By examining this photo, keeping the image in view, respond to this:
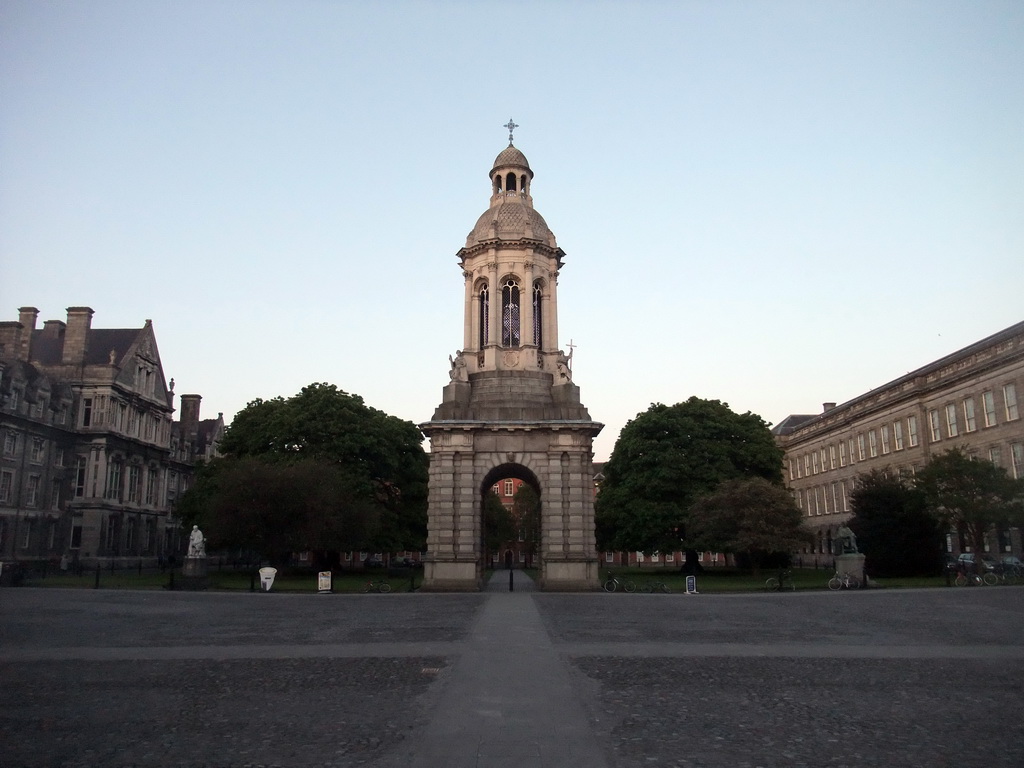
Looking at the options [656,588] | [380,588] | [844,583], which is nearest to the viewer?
[380,588]

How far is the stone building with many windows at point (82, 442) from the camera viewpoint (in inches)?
2302

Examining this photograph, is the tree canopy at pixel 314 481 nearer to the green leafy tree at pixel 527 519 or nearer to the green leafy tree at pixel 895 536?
the green leafy tree at pixel 895 536

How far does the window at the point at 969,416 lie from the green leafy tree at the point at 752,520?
16.5 m

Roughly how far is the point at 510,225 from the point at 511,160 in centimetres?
436

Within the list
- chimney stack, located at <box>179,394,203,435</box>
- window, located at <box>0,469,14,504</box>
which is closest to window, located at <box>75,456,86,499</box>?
window, located at <box>0,469,14,504</box>

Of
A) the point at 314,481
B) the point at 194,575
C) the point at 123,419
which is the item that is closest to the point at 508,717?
the point at 194,575

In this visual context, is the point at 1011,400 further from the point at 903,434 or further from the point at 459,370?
the point at 459,370

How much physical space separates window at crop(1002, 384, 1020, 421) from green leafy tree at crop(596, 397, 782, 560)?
16044 mm

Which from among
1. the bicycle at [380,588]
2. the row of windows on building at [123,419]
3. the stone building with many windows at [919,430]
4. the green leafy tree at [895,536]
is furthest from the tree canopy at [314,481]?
the green leafy tree at [895,536]

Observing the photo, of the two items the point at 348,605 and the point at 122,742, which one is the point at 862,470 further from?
the point at 122,742

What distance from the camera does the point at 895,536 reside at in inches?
1944

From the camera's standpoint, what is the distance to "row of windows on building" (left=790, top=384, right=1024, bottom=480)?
53.0 metres

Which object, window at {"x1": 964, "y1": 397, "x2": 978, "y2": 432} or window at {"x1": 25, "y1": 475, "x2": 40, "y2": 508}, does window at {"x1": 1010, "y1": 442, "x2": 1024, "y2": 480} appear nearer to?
window at {"x1": 964, "y1": 397, "x2": 978, "y2": 432}

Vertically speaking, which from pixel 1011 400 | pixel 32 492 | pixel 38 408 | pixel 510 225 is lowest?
pixel 32 492
